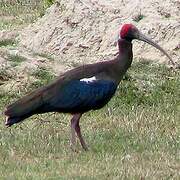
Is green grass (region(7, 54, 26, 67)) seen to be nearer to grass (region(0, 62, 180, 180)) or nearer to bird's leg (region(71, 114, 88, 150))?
grass (region(0, 62, 180, 180))

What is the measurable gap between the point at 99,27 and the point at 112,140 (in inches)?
259

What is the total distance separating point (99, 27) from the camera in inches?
634

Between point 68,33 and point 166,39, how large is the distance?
2.01m

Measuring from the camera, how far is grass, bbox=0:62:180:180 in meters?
8.20

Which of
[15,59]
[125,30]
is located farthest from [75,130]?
[15,59]

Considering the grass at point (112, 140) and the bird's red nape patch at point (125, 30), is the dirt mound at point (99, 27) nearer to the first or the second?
the grass at point (112, 140)

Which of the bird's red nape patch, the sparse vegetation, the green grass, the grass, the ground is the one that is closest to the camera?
the grass

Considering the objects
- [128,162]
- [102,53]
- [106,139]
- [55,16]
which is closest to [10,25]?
[55,16]

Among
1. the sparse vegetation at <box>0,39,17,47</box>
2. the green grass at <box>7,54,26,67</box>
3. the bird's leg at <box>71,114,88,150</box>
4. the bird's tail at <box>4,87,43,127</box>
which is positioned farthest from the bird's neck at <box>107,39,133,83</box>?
the sparse vegetation at <box>0,39,17,47</box>

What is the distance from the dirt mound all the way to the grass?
6.94 feet

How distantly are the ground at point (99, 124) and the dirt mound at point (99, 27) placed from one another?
0.03m

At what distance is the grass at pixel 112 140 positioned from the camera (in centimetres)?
820

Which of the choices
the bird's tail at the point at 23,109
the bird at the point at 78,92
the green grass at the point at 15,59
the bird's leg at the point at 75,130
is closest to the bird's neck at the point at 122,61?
the bird at the point at 78,92

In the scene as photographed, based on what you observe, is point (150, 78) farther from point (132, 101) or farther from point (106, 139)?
point (106, 139)
